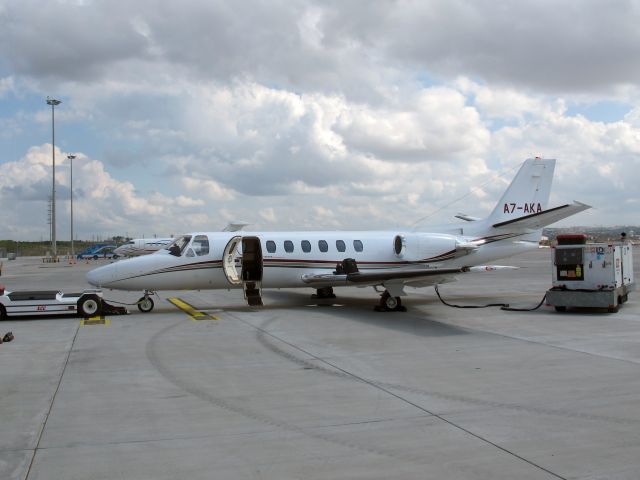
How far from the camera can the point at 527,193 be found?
20.7m

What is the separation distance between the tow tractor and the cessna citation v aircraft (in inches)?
31.1

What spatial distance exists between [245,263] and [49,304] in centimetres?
544

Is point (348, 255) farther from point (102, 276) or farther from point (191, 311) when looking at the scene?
point (102, 276)

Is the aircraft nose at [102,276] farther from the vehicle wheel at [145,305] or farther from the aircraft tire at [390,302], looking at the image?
the aircraft tire at [390,302]

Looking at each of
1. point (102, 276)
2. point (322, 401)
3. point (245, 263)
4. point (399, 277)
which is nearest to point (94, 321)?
point (102, 276)

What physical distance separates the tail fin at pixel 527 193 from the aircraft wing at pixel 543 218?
1.57 feet

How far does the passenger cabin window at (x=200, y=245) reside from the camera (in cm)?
1745

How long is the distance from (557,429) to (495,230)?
14.8 metres

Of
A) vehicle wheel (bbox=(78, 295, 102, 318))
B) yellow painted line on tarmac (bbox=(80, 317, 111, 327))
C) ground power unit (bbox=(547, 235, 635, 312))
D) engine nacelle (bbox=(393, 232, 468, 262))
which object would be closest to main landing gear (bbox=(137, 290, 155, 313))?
vehicle wheel (bbox=(78, 295, 102, 318))

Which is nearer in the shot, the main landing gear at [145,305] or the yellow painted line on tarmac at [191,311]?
the yellow painted line on tarmac at [191,311]

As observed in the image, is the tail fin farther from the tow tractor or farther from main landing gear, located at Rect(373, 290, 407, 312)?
the tow tractor

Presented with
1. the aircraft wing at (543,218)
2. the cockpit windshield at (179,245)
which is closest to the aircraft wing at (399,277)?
the aircraft wing at (543,218)

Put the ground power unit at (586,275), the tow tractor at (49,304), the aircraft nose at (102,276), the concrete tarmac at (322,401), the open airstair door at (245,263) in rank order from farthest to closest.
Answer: the open airstair door at (245,263), the aircraft nose at (102,276), the ground power unit at (586,275), the tow tractor at (49,304), the concrete tarmac at (322,401)

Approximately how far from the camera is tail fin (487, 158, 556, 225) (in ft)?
67.6
